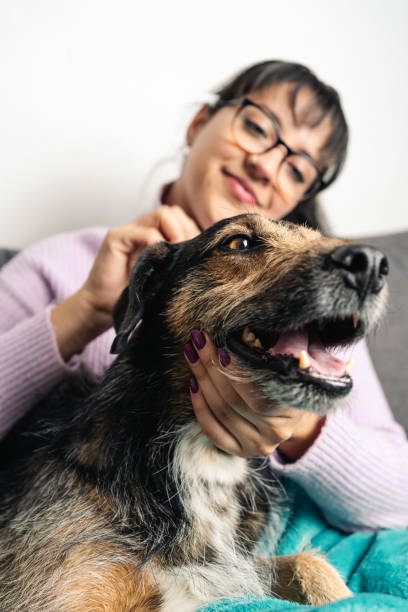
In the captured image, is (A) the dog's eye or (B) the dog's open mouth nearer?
(B) the dog's open mouth

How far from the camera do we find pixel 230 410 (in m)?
1.11

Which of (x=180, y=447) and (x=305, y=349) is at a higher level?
(x=305, y=349)

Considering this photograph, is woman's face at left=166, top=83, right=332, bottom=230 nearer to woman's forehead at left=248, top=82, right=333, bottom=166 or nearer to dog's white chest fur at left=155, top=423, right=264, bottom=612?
woman's forehead at left=248, top=82, right=333, bottom=166

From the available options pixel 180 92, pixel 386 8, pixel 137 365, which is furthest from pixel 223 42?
pixel 137 365

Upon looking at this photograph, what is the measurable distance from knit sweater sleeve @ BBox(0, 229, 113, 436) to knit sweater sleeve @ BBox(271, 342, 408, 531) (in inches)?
34.3

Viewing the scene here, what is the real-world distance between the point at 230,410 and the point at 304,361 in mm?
269

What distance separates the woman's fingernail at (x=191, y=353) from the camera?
1174 mm

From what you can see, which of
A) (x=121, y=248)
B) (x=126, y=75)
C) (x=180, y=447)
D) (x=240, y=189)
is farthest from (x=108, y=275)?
(x=126, y=75)

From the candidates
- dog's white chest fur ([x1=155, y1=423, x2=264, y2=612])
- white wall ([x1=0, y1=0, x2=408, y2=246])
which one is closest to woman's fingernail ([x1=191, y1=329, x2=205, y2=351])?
dog's white chest fur ([x1=155, y1=423, x2=264, y2=612])

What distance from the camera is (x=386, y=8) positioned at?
314cm

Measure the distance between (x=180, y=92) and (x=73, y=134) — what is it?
72 cm

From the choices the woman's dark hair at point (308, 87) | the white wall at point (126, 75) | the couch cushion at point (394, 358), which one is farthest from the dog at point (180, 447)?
the white wall at point (126, 75)

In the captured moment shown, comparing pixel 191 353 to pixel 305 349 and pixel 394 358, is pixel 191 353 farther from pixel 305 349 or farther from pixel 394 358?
pixel 394 358

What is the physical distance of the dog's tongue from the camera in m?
0.96
